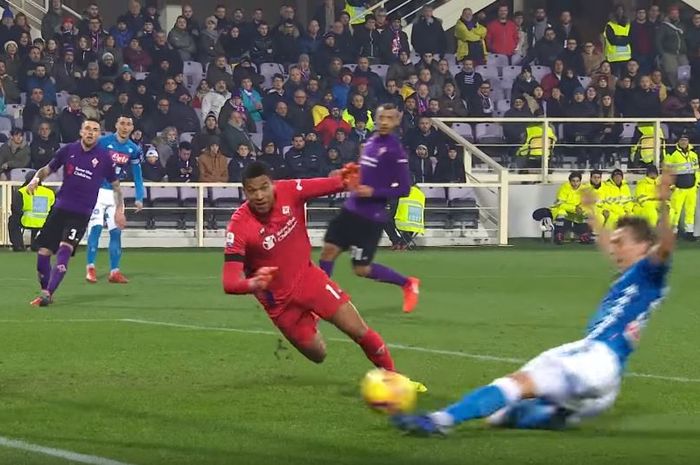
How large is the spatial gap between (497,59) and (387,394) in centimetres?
Answer: 2411

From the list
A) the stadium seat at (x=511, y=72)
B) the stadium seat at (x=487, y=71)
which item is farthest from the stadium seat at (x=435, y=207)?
the stadium seat at (x=511, y=72)

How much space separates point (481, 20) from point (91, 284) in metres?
16.1

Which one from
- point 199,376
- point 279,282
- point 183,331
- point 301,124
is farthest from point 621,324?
point 301,124

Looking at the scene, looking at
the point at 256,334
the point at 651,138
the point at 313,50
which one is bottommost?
the point at 256,334

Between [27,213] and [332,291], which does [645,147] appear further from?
[332,291]

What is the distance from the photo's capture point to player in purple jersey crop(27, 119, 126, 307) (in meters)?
15.3

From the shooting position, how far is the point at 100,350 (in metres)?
11.6

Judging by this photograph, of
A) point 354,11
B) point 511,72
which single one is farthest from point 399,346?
point 354,11

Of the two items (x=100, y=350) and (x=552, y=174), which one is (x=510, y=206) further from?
(x=100, y=350)

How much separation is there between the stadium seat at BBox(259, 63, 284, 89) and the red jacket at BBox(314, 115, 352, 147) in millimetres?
2481

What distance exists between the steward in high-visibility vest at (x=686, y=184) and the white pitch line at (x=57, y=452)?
68.7ft

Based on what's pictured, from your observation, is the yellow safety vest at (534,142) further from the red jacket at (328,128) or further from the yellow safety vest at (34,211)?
the yellow safety vest at (34,211)

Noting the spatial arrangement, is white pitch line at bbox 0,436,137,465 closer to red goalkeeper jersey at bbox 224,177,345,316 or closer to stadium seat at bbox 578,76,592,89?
red goalkeeper jersey at bbox 224,177,345,316

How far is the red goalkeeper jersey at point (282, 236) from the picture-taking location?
8.98 metres
